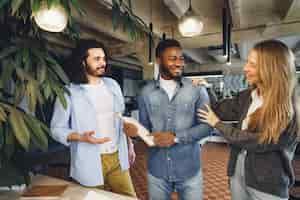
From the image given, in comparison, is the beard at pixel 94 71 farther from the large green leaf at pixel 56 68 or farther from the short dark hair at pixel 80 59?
the large green leaf at pixel 56 68

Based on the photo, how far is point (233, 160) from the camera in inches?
53.1

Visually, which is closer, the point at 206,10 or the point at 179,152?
the point at 179,152

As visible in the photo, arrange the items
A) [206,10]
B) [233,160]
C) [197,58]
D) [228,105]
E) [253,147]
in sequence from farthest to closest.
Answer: [197,58]
[206,10]
[228,105]
[233,160]
[253,147]

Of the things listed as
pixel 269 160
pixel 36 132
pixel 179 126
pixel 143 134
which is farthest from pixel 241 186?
pixel 36 132

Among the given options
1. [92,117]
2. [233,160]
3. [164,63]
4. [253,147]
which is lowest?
[233,160]

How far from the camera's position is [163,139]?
4.32 feet

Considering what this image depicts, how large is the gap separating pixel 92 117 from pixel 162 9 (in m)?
2.49

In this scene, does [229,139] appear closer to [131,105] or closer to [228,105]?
[228,105]

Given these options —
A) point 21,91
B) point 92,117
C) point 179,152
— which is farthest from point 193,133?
point 21,91

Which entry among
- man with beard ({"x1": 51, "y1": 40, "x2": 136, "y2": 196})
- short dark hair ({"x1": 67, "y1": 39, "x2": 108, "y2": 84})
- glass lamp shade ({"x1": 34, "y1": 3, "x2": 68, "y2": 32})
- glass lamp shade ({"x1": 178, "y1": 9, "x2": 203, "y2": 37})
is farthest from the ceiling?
Result: glass lamp shade ({"x1": 34, "y1": 3, "x2": 68, "y2": 32})

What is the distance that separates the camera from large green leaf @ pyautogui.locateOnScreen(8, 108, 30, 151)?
872 mm

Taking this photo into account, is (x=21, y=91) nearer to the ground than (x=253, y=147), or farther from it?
farther from it

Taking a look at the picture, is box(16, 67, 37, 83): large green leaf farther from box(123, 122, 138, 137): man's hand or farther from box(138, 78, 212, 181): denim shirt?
box(138, 78, 212, 181): denim shirt

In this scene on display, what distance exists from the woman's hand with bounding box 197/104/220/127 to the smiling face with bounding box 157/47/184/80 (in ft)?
0.91
